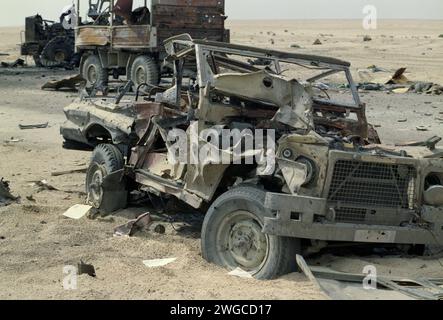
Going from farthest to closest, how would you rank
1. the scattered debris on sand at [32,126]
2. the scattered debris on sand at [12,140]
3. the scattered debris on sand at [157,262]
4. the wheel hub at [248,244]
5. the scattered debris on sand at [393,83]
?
the scattered debris on sand at [393,83]
the scattered debris on sand at [32,126]
the scattered debris on sand at [12,140]
the scattered debris on sand at [157,262]
the wheel hub at [248,244]

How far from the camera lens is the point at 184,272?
5113mm

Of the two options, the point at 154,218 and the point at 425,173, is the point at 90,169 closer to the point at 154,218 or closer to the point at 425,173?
the point at 154,218

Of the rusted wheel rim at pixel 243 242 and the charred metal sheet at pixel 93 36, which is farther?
the charred metal sheet at pixel 93 36

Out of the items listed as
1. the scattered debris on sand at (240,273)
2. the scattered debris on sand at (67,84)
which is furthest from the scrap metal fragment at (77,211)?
the scattered debris on sand at (67,84)

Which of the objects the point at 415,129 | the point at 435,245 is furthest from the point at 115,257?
the point at 415,129

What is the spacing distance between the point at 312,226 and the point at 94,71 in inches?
675

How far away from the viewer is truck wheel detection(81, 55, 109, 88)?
67.2 feet

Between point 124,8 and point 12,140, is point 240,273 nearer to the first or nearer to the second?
point 12,140

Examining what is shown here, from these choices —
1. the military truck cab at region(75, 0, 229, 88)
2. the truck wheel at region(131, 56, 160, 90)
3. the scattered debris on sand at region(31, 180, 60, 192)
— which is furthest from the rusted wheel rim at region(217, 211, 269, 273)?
the truck wheel at region(131, 56, 160, 90)

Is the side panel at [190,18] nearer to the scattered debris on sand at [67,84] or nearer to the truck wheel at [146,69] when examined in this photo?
the truck wheel at [146,69]

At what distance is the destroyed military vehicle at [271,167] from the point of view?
4859 mm

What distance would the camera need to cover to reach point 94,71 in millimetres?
21031

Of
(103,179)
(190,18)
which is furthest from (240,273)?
(190,18)

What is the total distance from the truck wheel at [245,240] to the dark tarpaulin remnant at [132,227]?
1206 millimetres
